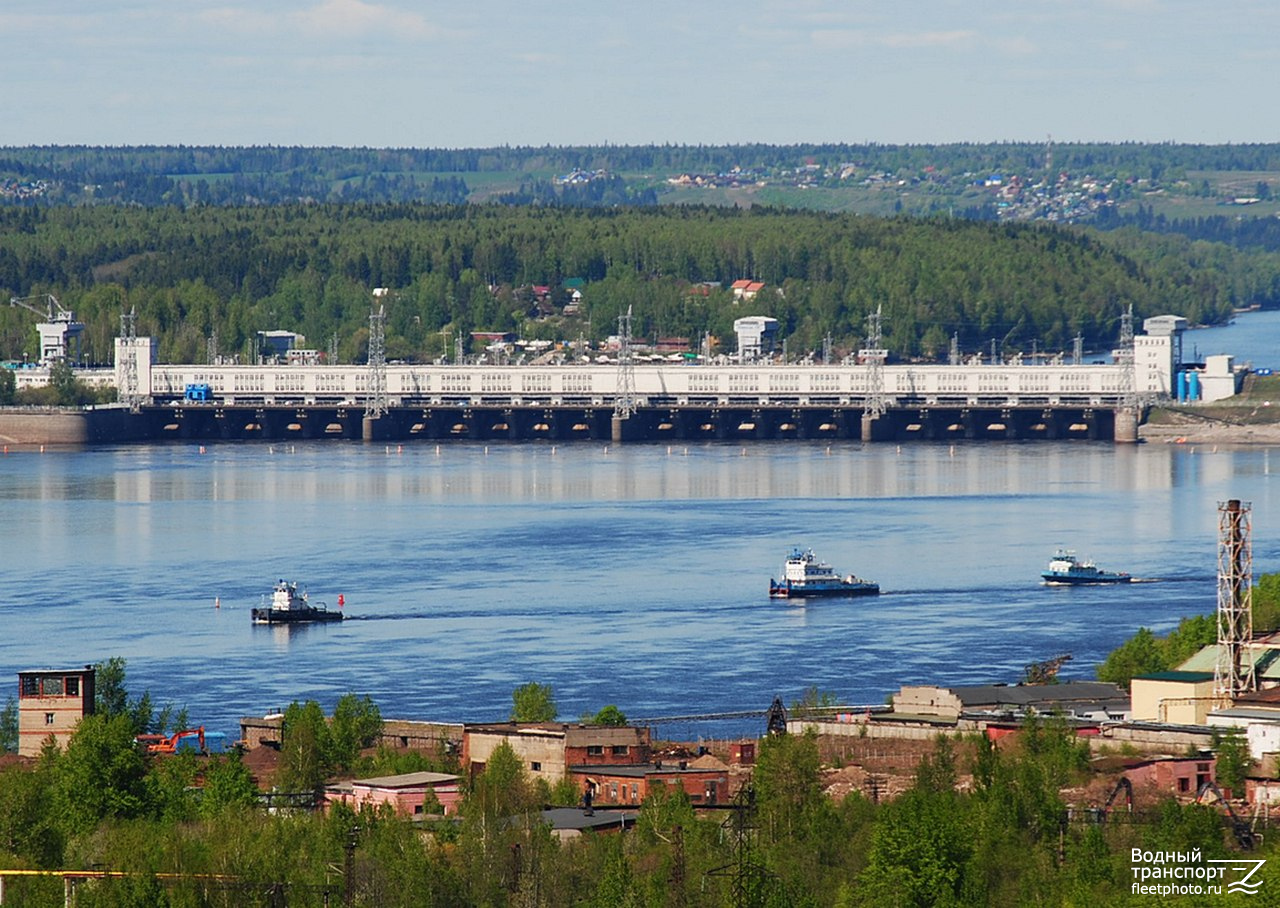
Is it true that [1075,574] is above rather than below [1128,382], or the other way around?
below

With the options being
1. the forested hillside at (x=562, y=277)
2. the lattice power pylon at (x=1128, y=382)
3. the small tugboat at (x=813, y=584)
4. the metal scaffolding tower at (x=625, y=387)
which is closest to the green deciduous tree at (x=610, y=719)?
the small tugboat at (x=813, y=584)

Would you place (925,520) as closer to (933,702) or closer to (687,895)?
(933,702)

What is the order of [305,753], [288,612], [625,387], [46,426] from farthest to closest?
[625,387], [46,426], [288,612], [305,753]

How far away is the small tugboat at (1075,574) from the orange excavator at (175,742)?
23.1 m

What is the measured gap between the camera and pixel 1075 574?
178 ft

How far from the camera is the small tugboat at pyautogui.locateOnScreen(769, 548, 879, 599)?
52.9m

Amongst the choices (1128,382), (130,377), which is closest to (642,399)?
(1128,382)

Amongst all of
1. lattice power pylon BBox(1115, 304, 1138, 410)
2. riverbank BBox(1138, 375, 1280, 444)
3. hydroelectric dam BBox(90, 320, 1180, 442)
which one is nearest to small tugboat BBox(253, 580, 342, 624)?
riverbank BBox(1138, 375, 1280, 444)

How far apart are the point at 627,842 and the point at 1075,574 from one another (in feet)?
96.9

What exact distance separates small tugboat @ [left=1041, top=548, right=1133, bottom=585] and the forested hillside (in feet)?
231

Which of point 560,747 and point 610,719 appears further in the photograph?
point 610,719

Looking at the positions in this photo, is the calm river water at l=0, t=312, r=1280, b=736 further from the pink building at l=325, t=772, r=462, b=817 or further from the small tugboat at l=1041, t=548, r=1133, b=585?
the pink building at l=325, t=772, r=462, b=817

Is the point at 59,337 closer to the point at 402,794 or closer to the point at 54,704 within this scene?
the point at 54,704

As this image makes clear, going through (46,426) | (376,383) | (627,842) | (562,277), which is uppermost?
(562,277)
